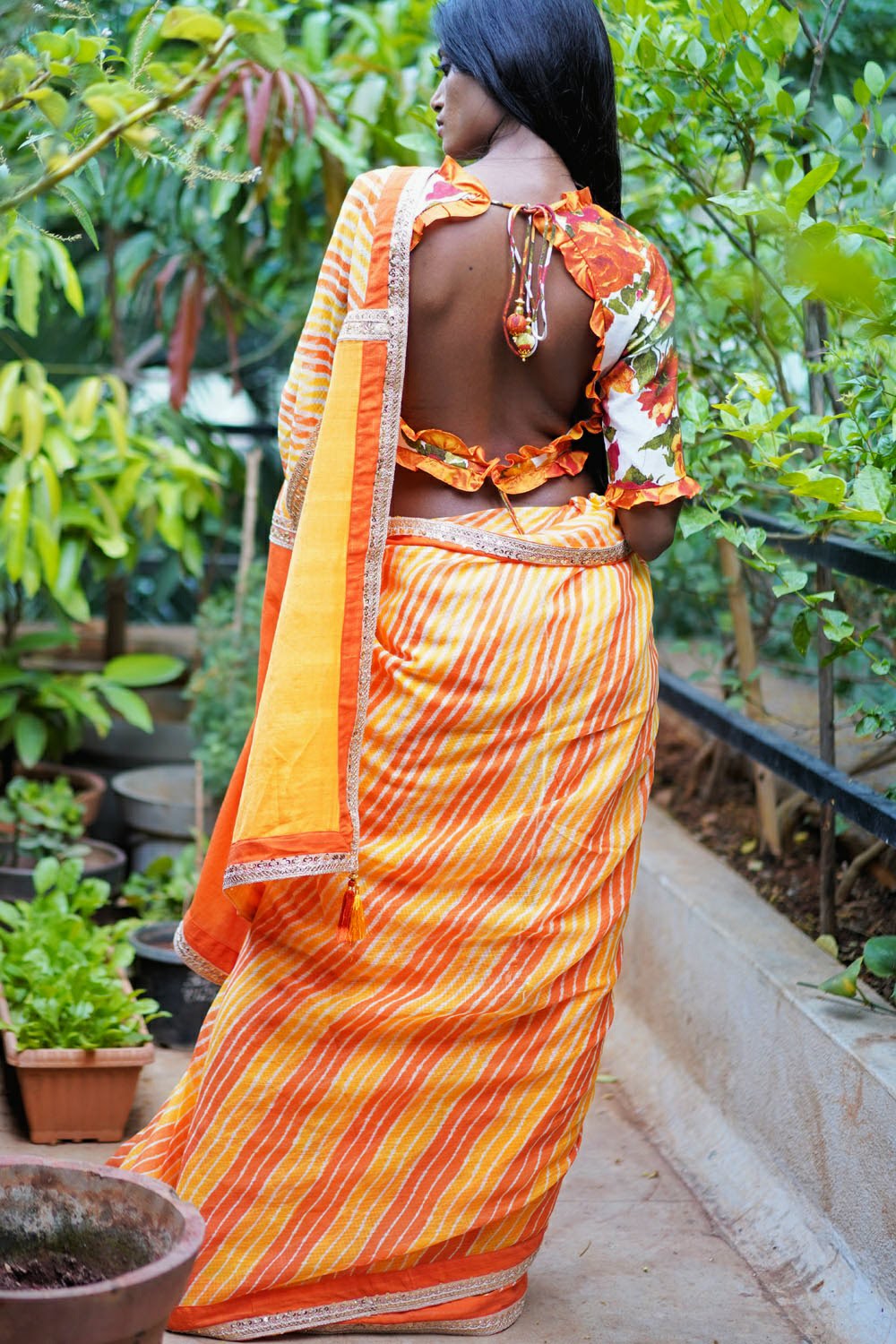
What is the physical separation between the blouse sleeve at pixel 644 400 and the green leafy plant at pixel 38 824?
7.84 feet

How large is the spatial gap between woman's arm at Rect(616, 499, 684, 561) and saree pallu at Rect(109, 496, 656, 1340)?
0.04 meters

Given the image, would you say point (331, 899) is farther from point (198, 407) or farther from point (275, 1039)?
point (198, 407)

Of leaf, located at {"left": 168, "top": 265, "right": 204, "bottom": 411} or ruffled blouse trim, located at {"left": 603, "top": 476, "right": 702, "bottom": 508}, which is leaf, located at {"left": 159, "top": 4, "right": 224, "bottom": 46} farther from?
leaf, located at {"left": 168, "top": 265, "right": 204, "bottom": 411}

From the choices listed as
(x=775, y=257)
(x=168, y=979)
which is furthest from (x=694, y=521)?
(x=168, y=979)

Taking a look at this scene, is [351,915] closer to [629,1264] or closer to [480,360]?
[480,360]

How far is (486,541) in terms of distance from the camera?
7.36 ft

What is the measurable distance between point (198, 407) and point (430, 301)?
13.9ft

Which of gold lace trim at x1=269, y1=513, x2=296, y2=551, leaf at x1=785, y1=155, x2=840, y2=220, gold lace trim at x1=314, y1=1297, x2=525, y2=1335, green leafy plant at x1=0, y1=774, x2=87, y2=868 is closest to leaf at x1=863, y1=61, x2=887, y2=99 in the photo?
leaf at x1=785, y1=155, x2=840, y2=220

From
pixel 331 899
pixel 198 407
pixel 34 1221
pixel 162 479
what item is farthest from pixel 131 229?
pixel 34 1221

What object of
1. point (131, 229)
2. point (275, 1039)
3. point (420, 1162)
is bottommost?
point (420, 1162)

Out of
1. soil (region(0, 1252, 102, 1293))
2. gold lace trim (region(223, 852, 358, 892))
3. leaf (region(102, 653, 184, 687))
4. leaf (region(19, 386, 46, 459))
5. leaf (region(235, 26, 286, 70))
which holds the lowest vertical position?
soil (region(0, 1252, 102, 1293))

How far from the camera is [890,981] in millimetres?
2846

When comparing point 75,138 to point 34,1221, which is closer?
point 75,138

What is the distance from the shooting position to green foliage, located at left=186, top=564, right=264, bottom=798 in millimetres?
4367
